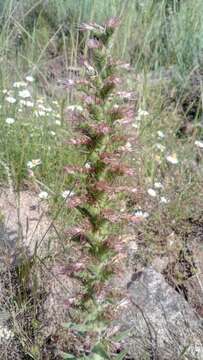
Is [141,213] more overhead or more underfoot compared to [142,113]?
more underfoot

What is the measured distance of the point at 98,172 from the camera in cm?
189

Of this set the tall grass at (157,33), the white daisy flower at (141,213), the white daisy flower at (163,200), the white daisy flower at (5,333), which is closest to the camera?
the white daisy flower at (5,333)

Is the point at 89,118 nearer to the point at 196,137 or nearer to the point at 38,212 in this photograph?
the point at 38,212

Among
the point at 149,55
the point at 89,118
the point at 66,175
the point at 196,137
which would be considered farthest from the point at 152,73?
the point at 89,118

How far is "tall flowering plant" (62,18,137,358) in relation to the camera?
5.83 feet

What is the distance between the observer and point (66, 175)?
3186 mm

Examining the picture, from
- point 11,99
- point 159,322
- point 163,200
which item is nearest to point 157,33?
point 11,99

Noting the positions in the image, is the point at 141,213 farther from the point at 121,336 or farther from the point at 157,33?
the point at 157,33

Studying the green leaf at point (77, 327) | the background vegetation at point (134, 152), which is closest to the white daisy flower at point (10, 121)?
the background vegetation at point (134, 152)

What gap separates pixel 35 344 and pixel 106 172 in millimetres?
885

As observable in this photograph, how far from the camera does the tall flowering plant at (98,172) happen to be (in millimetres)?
1776

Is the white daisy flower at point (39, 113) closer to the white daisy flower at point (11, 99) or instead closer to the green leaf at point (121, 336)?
the white daisy flower at point (11, 99)

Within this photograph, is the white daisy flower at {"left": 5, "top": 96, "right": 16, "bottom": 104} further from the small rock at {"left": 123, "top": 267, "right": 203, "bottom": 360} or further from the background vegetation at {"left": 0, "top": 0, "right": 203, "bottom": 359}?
the small rock at {"left": 123, "top": 267, "right": 203, "bottom": 360}

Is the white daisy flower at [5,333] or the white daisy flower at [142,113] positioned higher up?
the white daisy flower at [142,113]
